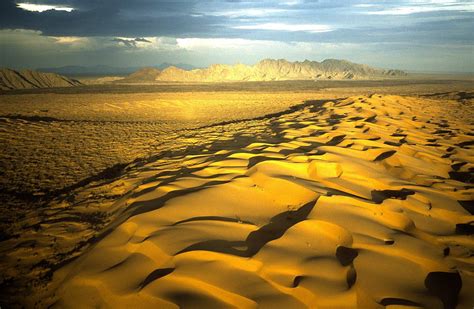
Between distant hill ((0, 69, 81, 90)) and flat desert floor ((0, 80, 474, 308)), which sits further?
distant hill ((0, 69, 81, 90))

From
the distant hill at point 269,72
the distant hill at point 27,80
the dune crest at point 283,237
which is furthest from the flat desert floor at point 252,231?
the distant hill at point 269,72

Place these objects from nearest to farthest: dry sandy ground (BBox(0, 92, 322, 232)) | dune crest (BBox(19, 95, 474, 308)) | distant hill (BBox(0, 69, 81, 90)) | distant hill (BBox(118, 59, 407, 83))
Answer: dune crest (BBox(19, 95, 474, 308)) → dry sandy ground (BBox(0, 92, 322, 232)) → distant hill (BBox(0, 69, 81, 90)) → distant hill (BBox(118, 59, 407, 83))

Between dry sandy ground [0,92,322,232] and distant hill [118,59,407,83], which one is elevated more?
distant hill [118,59,407,83]

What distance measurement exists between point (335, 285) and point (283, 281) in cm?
29

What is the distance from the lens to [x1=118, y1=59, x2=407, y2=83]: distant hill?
76.4 m

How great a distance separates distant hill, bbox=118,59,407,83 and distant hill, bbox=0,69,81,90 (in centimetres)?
2166

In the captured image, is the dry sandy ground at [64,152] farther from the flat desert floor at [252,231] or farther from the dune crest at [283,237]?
the dune crest at [283,237]

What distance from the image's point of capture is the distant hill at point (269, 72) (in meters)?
76.4

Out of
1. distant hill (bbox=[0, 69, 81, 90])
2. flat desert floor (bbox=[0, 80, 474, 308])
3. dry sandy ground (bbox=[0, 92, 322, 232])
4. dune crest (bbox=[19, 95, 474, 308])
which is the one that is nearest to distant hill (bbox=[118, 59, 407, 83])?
distant hill (bbox=[0, 69, 81, 90])

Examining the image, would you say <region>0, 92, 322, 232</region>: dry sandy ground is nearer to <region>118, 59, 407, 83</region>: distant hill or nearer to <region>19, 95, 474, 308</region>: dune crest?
<region>19, 95, 474, 308</region>: dune crest

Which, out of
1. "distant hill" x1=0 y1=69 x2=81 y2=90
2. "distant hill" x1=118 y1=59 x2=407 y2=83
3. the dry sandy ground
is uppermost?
"distant hill" x1=118 y1=59 x2=407 y2=83

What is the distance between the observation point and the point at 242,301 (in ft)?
4.66

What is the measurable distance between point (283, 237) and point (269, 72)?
9848 centimetres

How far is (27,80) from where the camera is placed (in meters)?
39.2
